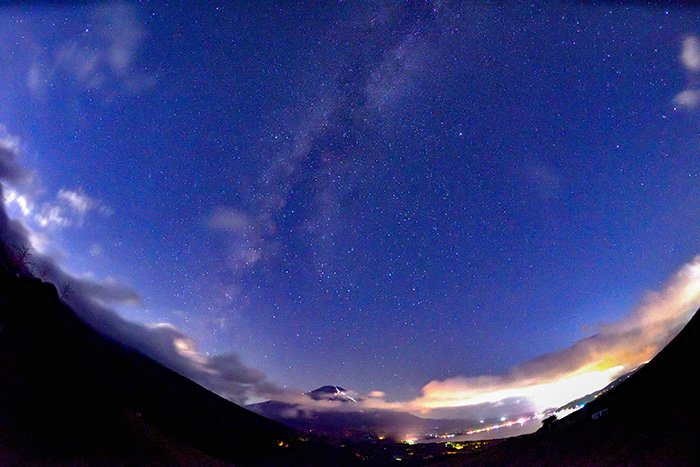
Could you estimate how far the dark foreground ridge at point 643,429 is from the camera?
2142 cm

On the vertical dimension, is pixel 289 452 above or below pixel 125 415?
below

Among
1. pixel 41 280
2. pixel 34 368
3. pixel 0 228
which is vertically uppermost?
pixel 0 228

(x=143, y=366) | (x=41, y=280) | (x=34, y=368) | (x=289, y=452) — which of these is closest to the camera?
(x=34, y=368)

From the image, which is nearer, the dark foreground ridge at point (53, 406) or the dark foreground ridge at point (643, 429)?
the dark foreground ridge at point (643, 429)

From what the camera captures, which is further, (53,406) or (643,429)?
(53,406)

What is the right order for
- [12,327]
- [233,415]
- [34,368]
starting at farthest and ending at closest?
[233,415], [12,327], [34,368]

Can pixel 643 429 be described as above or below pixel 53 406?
below

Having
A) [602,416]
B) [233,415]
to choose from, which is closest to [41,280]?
[602,416]

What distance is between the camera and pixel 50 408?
29.4m

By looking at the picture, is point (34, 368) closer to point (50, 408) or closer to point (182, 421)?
point (50, 408)

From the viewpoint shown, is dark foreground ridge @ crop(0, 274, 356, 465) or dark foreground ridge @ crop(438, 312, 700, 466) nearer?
dark foreground ridge @ crop(438, 312, 700, 466)

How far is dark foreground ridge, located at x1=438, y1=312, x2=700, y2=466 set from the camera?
2142 centimetres

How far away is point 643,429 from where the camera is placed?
24.3m

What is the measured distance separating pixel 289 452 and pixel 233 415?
3976cm
